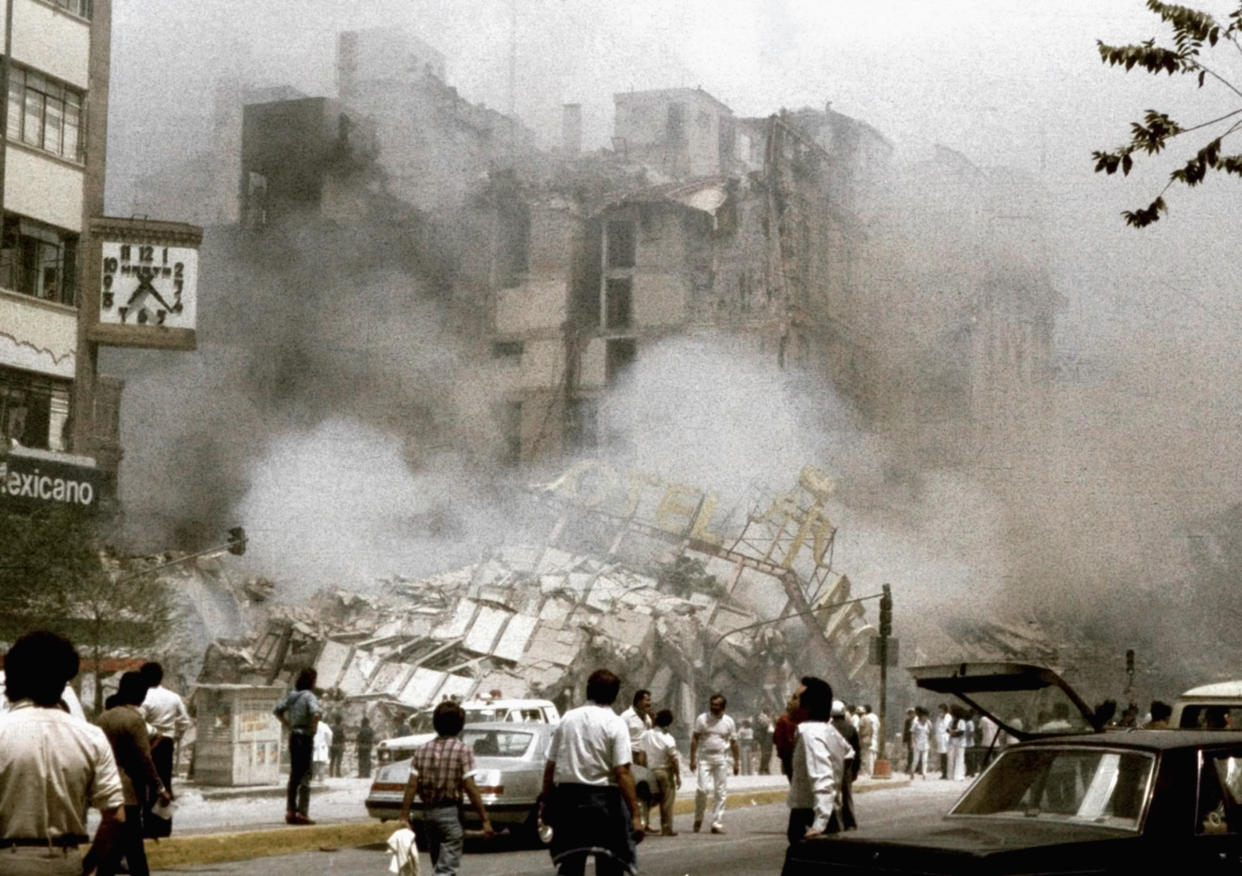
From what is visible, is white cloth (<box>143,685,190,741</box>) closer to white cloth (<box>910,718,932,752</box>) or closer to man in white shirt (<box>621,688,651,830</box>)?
man in white shirt (<box>621,688,651,830</box>)

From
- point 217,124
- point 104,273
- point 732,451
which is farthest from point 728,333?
point 104,273

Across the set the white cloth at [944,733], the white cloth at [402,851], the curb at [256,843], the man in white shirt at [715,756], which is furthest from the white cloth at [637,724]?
the white cloth at [944,733]

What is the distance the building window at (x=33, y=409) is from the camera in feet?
114

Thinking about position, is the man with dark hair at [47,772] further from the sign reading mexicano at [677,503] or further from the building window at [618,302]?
the building window at [618,302]

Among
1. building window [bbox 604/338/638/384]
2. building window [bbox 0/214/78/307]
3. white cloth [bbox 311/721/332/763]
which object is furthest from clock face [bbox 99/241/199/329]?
building window [bbox 604/338/638/384]

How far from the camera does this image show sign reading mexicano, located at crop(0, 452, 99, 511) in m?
33.0

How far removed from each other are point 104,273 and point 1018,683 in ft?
102

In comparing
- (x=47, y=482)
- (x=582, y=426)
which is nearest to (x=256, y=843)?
(x=47, y=482)

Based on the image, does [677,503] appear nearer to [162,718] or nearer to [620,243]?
[620,243]

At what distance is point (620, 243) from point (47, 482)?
3524 cm

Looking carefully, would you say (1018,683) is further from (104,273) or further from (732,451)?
(732,451)

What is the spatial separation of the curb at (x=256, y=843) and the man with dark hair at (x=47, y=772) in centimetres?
986

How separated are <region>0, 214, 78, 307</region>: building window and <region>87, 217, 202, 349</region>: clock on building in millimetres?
526

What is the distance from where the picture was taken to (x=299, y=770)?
1778 cm
